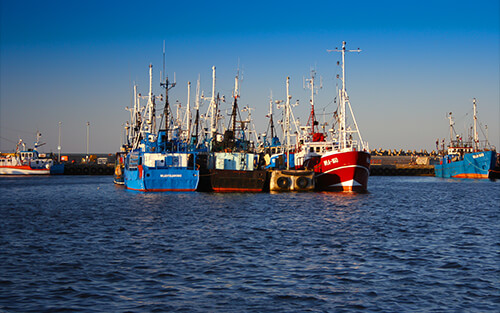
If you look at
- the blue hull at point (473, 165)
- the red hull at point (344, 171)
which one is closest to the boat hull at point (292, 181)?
the red hull at point (344, 171)

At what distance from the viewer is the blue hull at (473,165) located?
119m

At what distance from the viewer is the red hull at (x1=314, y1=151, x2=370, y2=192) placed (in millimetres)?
65000

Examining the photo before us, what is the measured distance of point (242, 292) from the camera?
57.3 ft

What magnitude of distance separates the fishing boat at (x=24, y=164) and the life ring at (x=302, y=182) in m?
109

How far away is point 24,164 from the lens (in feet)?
Answer: 506

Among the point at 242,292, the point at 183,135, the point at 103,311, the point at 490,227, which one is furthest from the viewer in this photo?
the point at 183,135

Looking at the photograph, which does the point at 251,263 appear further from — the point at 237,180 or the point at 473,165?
the point at 473,165

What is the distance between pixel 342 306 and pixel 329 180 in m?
53.0

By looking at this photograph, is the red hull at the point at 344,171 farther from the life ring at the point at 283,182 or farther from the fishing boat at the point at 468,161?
the fishing boat at the point at 468,161

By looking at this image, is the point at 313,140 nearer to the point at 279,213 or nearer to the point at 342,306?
A: the point at 279,213

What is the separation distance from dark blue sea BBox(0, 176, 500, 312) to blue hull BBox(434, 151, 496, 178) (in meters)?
83.9

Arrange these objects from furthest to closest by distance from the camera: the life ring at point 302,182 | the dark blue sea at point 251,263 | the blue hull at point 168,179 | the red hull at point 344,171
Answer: the life ring at point 302,182 < the blue hull at point 168,179 < the red hull at point 344,171 < the dark blue sea at point 251,263

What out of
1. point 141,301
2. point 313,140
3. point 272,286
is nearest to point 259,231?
point 272,286

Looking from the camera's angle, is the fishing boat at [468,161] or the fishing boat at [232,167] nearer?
the fishing boat at [232,167]
